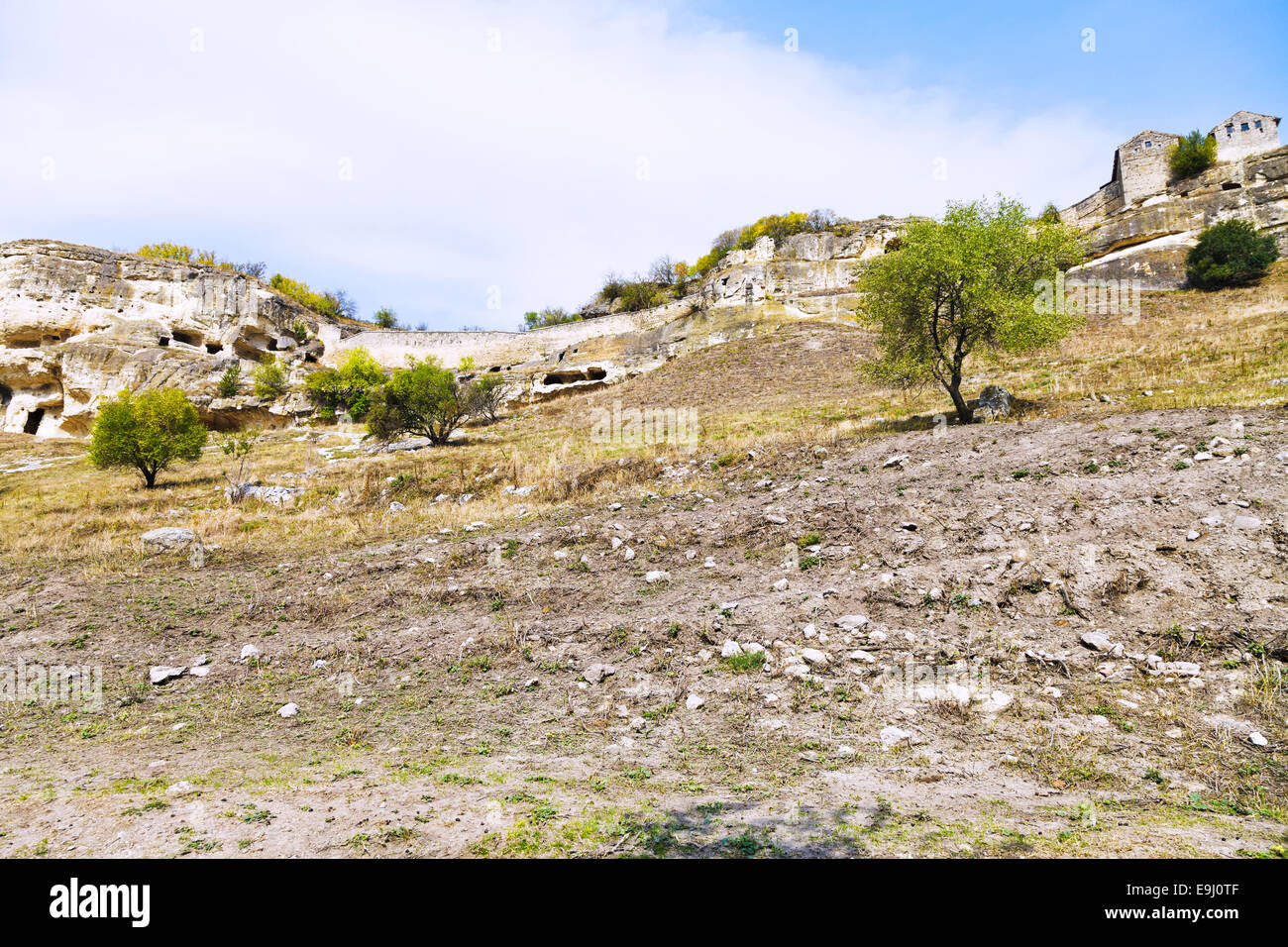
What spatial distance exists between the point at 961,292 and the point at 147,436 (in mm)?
26233

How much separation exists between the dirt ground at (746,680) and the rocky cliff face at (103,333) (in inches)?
1251

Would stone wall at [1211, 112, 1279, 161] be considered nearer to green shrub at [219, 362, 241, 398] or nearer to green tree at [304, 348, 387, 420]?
green tree at [304, 348, 387, 420]

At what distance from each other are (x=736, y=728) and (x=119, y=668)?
7.65 meters

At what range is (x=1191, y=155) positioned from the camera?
38188mm

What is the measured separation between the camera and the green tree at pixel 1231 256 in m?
30.5

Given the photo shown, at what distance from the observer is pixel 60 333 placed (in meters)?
37.1

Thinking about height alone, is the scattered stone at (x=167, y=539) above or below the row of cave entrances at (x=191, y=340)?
below

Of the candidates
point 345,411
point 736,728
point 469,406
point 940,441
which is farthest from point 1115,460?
point 345,411

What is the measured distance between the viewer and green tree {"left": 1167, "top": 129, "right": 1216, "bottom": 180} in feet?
125

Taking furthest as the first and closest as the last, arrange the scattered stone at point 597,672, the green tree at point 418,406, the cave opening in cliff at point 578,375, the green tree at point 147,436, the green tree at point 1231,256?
the cave opening in cliff at point 578,375, the green tree at point 1231,256, the green tree at point 418,406, the green tree at point 147,436, the scattered stone at point 597,672

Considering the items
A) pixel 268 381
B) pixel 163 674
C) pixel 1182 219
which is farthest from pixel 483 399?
pixel 1182 219

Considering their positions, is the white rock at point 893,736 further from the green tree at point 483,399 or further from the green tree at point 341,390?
the green tree at point 341,390

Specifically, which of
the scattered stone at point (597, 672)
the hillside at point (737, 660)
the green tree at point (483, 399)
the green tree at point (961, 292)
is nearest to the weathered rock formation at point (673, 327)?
the green tree at point (483, 399)
